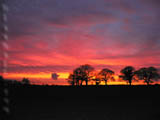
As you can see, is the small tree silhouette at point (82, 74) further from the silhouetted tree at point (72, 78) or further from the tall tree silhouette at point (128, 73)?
the tall tree silhouette at point (128, 73)

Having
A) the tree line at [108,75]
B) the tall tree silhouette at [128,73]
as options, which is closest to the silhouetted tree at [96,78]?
the tree line at [108,75]

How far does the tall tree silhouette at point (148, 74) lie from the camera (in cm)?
5628

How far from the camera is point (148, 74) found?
56875 millimetres

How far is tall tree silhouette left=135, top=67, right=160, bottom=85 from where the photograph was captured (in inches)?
2216

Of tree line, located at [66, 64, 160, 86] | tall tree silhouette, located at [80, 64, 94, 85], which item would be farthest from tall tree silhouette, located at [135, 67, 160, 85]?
tall tree silhouette, located at [80, 64, 94, 85]

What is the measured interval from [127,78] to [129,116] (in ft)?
152

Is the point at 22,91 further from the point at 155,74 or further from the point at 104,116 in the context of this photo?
the point at 155,74

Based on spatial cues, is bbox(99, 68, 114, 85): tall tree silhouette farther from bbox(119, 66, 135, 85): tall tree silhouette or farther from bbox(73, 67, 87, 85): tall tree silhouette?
bbox(73, 67, 87, 85): tall tree silhouette

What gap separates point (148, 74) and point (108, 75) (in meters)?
12.7

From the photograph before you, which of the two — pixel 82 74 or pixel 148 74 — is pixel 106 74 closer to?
pixel 82 74

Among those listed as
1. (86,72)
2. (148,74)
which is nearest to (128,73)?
(148,74)

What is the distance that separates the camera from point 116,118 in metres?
12.8

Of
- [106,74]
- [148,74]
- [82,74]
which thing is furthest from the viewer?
[106,74]

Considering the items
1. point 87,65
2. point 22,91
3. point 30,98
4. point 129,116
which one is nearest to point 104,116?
point 129,116
